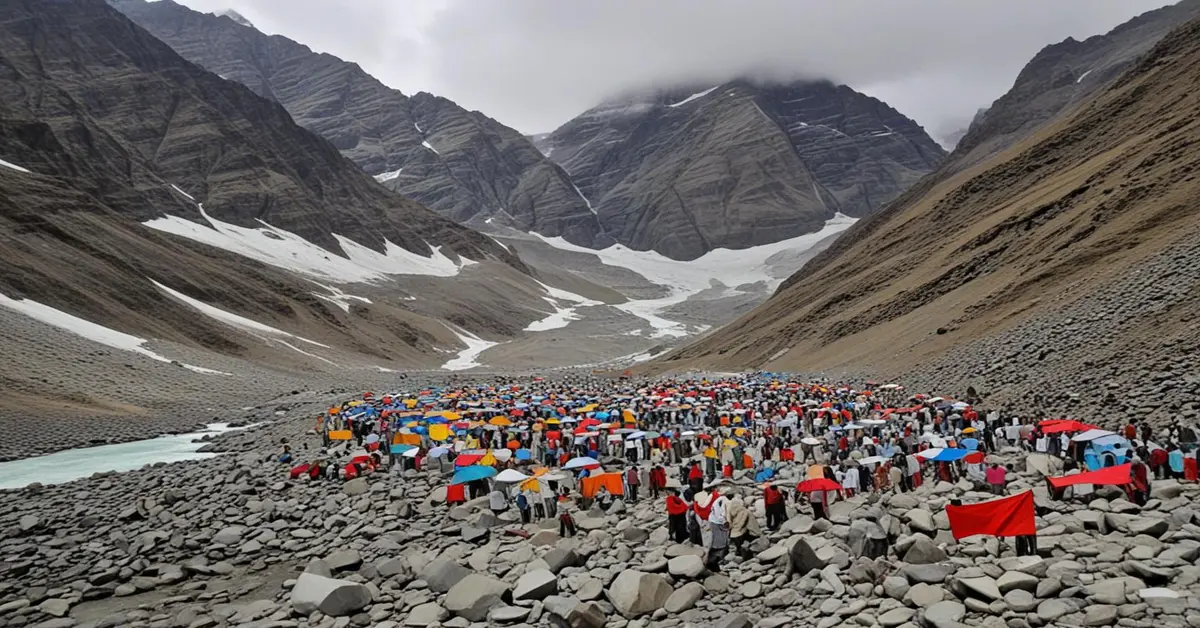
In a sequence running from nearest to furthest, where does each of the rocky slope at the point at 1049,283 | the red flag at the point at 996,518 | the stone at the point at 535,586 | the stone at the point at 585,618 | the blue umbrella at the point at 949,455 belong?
the red flag at the point at 996,518 → the stone at the point at 585,618 → the stone at the point at 535,586 → the blue umbrella at the point at 949,455 → the rocky slope at the point at 1049,283

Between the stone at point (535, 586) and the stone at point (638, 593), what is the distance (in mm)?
1058

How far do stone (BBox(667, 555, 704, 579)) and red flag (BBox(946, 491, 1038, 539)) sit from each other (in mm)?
4095

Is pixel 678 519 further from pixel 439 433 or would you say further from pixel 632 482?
pixel 439 433

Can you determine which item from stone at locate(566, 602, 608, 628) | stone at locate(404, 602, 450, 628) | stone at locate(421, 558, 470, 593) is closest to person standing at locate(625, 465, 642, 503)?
stone at locate(421, 558, 470, 593)

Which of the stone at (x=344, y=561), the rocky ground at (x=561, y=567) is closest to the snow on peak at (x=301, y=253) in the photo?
the rocky ground at (x=561, y=567)

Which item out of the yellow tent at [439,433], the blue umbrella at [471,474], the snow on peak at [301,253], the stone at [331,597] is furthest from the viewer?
the snow on peak at [301,253]

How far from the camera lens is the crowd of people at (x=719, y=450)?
48.7ft

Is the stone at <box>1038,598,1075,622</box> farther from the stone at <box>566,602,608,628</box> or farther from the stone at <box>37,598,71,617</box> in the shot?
the stone at <box>37,598,71,617</box>

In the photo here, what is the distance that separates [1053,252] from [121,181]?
14240cm

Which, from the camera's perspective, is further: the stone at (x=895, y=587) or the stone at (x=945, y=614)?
the stone at (x=895, y=587)

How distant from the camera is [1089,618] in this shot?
346 inches

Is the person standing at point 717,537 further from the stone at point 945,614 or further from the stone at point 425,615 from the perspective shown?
the stone at point 425,615

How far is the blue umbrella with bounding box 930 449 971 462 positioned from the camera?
663 inches

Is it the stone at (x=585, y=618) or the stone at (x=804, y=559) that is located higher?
the stone at (x=804, y=559)
